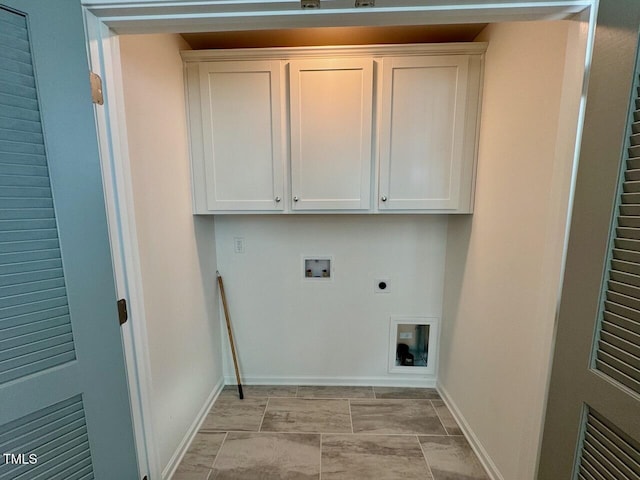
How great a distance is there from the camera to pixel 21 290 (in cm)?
77

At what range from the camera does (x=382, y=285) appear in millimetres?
2260

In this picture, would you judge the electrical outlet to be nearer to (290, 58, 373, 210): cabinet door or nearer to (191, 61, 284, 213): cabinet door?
(191, 61, 284, 213): cabinet door

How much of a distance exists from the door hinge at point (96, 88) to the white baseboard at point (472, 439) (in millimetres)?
2472

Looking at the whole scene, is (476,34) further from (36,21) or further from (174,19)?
(36,21)

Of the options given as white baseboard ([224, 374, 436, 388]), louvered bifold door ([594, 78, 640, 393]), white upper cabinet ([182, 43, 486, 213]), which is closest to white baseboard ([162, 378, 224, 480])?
white baseboard ([224, 374, 436, 388])

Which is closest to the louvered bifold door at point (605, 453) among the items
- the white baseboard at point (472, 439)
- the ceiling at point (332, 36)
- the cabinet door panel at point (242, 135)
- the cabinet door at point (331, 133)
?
the white baseboard at point (472, 439)

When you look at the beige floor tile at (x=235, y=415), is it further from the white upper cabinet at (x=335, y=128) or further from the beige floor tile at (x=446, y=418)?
the white upper cabinet at (x=335, y=128)

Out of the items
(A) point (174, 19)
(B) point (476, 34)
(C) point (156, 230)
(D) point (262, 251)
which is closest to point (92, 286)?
(C) point (156, 230)

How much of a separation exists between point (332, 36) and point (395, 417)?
261 centimetres

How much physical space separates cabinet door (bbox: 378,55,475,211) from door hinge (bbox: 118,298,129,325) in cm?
145

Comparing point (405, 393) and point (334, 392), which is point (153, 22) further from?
point (405, 393)

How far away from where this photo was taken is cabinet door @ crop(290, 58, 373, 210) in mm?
1709

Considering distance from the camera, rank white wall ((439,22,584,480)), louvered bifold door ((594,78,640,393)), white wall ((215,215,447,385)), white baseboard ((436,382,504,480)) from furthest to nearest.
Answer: white wall ((215,215,447,385)) → white baseboard ((436,382,504,480)) → white wall ((439,22,584,480)) → louvered bifold door ((594,78,640,393))

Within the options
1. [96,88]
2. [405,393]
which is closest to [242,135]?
[96,88]
